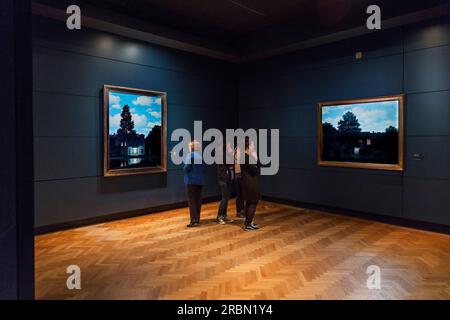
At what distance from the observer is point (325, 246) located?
478 cm

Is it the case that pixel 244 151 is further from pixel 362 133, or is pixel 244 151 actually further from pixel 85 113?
pixel 85 113

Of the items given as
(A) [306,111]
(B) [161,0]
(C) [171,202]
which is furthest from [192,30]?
(C) [171,202]

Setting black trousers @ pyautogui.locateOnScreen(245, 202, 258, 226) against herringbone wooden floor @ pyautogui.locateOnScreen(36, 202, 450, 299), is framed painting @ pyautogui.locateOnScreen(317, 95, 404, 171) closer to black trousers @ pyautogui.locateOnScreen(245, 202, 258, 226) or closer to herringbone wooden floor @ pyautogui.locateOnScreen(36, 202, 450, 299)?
herringbone wooden floor @ pyautogui.locateOnScreen(36, 202, 450, 299)

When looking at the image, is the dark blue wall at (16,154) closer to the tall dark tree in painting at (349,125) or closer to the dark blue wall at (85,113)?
the dark blue wall at (85,113)

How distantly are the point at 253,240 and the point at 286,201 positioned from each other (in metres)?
2.99

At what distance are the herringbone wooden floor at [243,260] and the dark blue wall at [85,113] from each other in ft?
2.00

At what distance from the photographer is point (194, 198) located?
5.77 meters

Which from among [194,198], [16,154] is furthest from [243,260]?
[16,154]

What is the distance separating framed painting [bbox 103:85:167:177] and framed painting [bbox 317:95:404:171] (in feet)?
11.7

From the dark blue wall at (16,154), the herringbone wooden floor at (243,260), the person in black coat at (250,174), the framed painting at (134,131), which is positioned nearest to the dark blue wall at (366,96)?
the herringbone wooden floor at (243,260)

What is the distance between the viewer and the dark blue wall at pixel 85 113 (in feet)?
17.8

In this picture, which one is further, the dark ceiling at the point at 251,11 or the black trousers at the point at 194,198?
the dark ceiling at the point at 251,11

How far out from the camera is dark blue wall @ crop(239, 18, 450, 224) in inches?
215
